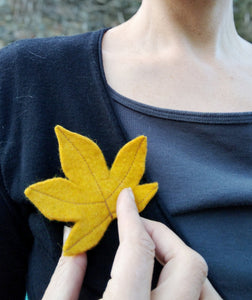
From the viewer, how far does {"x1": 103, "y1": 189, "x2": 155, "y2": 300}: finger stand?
1.31ft

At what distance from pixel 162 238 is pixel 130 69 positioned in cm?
43

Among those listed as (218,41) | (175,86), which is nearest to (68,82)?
(175,86)

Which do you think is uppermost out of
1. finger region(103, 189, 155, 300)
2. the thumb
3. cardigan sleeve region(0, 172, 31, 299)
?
finger region(103, 189, 155, 300)

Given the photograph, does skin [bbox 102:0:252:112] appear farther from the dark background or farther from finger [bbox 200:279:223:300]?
the dark background

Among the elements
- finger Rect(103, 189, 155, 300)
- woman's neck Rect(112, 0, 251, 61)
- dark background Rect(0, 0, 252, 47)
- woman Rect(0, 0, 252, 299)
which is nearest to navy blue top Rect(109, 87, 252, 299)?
woman Rect(0, 0, 252, 299)

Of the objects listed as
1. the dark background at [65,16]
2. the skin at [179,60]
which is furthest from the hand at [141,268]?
the dark background at [65,16]

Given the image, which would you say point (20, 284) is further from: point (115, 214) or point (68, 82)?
point (68, 82)

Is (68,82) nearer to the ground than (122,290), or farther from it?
farther from it

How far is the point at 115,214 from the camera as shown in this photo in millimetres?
530

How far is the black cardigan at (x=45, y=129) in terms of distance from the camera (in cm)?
59

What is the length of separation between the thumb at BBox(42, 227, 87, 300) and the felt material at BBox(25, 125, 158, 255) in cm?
2

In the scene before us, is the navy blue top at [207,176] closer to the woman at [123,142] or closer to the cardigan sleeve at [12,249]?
the woman at [123,142]

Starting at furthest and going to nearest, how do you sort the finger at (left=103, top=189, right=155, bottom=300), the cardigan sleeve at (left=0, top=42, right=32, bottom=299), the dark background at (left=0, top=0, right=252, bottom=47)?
the dark background at (left=0, top=0, right=252, bottom=47)
the cardigan sleeve at (left=0, top=42, right=32, bottom=299)
the finger at (left=103, top=189, right=155, bottom=300)

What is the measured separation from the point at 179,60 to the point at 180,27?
0.10 m
